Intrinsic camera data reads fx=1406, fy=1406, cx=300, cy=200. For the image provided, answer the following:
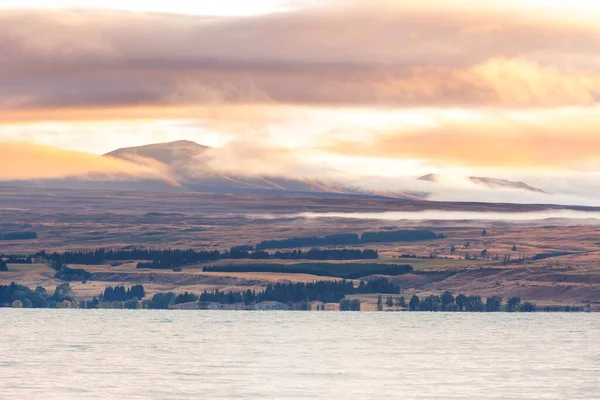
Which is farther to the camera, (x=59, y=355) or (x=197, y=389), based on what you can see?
(x=59, y=355)

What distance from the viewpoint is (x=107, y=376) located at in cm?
12738

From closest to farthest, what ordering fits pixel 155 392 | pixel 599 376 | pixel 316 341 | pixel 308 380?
pixel 155 392
pixel 308 380
pixel 599 376
pixel 316 341

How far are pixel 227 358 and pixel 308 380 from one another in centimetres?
2738

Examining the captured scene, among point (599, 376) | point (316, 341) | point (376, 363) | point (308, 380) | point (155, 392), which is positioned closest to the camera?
point (155, 392)

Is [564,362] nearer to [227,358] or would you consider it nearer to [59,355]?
[227,358]

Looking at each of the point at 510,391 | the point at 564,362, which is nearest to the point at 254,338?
the point at 564,362

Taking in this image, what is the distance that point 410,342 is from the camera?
188 metres

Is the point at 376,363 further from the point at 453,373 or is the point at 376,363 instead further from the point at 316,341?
the point at 316,341

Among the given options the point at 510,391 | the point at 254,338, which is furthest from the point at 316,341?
the point at 510,391

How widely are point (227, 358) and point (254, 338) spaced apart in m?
40.7

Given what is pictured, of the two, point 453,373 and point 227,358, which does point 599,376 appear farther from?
point 227,358

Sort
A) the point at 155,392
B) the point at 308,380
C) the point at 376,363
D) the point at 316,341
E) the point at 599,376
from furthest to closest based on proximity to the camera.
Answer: the point at 316,341
the point at 376,363
the point at 599,376
the point at 308,380
the point at 155,392

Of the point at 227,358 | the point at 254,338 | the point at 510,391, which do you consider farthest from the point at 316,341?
the point at 510,391

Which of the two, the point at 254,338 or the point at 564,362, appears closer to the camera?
the point at 564,362
